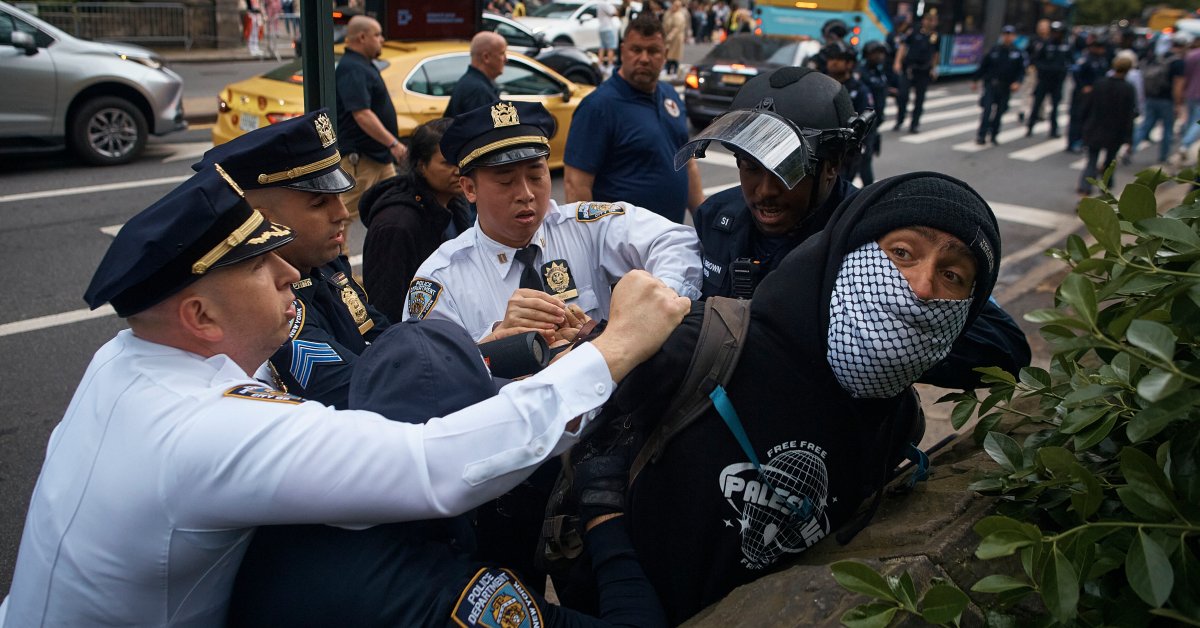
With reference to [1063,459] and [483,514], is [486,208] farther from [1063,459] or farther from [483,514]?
[1063,459]

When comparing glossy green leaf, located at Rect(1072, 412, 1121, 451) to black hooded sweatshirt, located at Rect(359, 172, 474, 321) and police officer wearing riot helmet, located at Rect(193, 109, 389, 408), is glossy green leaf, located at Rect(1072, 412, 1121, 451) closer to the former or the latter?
police officer wearing riot helmet, located at Rect(193, 109, 389, 408)

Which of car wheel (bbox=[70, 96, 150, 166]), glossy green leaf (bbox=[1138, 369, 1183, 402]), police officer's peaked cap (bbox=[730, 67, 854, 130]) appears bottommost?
car wheel (bbox=[70, 96, 150, 166])

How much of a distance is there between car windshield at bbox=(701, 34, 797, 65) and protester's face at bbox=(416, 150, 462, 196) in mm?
11170

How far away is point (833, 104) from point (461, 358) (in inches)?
55.7

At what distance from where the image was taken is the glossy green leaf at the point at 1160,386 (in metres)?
1.11

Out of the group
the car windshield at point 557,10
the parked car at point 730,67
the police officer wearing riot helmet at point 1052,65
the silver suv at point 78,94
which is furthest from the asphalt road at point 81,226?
the car windshield at point 557,10

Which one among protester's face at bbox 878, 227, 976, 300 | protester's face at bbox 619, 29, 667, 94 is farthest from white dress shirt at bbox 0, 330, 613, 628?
protester's face at bbox 619, 29, 667, 94

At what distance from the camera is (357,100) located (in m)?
6.52

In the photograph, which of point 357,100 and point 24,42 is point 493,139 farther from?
point 24,42

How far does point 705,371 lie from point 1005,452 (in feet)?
2.01

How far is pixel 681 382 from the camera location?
1.66m

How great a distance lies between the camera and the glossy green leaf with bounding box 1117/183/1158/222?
1499 mm

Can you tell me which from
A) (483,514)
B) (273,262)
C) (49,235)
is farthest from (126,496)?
(49,235)

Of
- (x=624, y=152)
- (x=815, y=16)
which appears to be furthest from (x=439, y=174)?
(x=815, y=16)
